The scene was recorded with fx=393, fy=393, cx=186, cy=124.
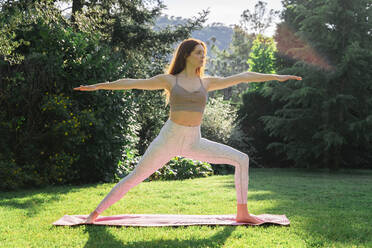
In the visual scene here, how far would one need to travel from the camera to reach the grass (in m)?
3.57

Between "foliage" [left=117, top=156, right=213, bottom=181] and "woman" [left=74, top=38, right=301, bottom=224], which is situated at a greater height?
"woman" [left=74, top=38, right=301, bottom=224]

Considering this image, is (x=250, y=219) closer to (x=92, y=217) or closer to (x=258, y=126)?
(x=92, y=217)

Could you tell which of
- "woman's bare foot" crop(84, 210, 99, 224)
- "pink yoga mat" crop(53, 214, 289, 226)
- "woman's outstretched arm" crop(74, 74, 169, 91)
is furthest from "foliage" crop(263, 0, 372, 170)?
"woman's bare foot" crop(84, 210, 99, 224)

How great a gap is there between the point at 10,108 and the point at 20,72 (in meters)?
0.68

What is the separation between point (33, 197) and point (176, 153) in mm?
2944

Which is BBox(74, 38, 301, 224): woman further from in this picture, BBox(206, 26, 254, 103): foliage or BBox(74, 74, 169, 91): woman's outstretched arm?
BBox(206, 26, 254, 103): foliage

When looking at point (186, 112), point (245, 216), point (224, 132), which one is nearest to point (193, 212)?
point (245, 216)

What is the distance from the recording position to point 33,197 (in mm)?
5910

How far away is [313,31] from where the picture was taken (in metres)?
12.9

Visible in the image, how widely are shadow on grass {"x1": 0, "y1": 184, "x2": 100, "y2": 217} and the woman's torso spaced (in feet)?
7.27

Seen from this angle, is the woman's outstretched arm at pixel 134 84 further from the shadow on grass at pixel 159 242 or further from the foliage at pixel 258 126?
the foliage at pixel 258 126

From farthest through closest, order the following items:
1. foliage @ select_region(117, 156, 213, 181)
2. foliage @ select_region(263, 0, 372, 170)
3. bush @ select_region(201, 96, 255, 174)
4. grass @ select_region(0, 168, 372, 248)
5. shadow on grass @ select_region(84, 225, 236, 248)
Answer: bush @ select_region(201, 96, 255, 174) < foliage @ select_region(263, 0, 372, 170) < foliage @ select_region(117, 156, 213, 181) < grass @ select_region(0, 168, 372, 248) < shadow on grass @ select_region(84, 225, 236, 248)

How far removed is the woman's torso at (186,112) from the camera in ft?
13.3

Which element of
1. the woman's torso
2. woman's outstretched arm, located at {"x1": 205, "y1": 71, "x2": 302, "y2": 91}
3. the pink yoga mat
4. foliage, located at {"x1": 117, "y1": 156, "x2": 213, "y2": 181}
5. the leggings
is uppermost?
woman's outstretched arm, located at {"x1": 205, "y1": 71, "x2": 302, "y2": 91}
